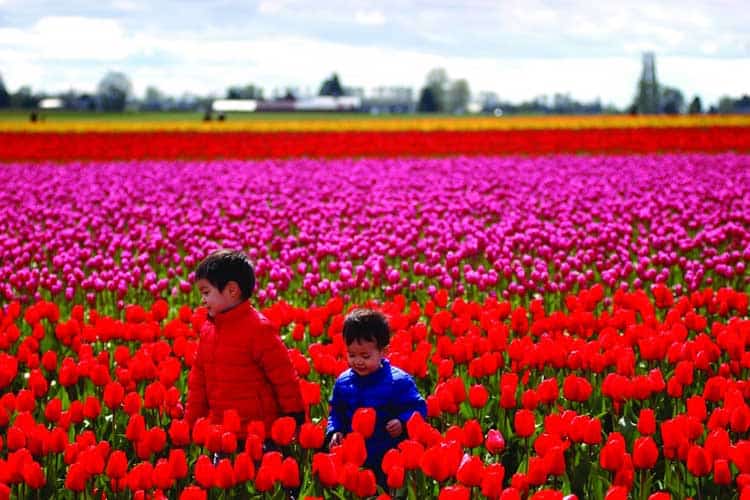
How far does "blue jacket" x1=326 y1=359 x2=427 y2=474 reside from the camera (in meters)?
4.24

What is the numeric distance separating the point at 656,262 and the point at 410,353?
496 cm

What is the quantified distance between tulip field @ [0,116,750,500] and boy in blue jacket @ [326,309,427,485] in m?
0.19

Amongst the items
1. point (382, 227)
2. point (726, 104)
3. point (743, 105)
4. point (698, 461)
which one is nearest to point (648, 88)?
point (743, 105)

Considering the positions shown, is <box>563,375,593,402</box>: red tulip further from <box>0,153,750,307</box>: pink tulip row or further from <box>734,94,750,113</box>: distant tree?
<box>734,94,750,113</box>: distant tree

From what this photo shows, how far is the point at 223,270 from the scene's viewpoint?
4234mm

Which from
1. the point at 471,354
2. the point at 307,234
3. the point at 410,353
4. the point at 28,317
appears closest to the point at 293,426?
the point at 410,353

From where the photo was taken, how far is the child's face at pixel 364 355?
413 centimetres

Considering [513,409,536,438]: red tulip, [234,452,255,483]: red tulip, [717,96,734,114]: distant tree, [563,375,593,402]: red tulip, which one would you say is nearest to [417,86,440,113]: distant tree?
[717,96,734,114]: distant tree

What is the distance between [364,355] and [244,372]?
631 mm

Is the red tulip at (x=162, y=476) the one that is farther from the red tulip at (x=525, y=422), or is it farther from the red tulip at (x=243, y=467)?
the red tulip at (x=525, y=422)

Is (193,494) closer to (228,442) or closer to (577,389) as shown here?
(228,442)

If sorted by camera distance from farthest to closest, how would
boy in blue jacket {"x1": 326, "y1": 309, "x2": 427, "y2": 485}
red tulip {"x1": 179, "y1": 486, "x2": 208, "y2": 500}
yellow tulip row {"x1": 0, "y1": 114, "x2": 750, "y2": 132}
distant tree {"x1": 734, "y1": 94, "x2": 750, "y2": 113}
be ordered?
distant tree {"x1": 734, "y1": 94, "x2": 750, "y2": 113}
yellow tulip row {"x1": 0, "y1": 114, "x2": 750, "y2": 132}
boy in blue jacket {"x1": 326, "y1": 309, "x2": 427, "y2": 485}
red tulip {"x1": 179, "y1": 486, "x2": 208, "y2": 500}

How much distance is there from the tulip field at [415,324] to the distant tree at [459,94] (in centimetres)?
11649

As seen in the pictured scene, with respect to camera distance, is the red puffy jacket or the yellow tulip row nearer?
the red puffy jacket
